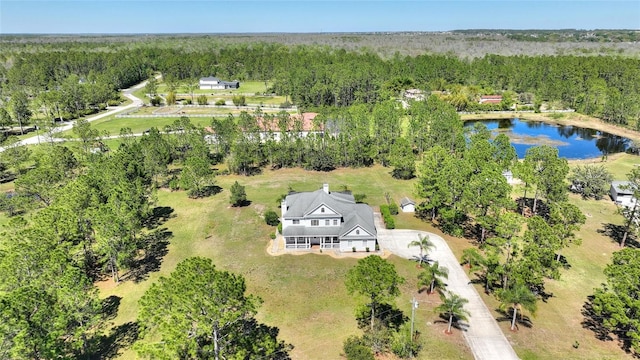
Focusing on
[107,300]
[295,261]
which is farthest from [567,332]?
[107,300]

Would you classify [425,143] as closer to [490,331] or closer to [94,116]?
[490,331]

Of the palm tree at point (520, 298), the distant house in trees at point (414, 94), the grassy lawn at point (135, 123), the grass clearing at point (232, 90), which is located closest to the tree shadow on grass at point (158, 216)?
the palm tree at point (520, 298)

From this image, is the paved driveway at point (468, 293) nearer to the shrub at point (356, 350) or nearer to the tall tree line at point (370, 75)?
the shrub at point (356, 350)

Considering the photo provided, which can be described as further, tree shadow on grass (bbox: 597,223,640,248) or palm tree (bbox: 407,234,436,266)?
tree shadow on grass (bbox: 597,223,640,248)

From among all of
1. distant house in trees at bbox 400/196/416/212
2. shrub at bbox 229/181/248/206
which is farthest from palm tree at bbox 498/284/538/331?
shrub at bbox 229/181/248/206

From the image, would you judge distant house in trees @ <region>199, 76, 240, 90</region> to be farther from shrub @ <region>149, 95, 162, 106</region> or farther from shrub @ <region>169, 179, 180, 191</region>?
shrub @ <region>169, 179, 180, 191</region>

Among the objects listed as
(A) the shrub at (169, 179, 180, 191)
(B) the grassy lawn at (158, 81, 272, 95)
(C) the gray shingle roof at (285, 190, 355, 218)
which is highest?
(B) the grassy lawn at (158, 81, 272, 95)

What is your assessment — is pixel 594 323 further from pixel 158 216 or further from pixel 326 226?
pixel 158 216
